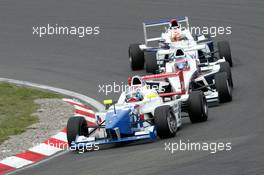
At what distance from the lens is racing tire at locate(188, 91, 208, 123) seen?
18.1 meters

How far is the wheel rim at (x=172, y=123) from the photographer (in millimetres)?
17203

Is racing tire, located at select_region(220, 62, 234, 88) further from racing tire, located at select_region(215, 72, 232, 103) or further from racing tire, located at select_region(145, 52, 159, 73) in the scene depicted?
racing tire, located at select_region(145, 52, 159, 73)

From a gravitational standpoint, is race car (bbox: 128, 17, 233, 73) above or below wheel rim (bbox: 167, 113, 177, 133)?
above

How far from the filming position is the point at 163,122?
17031 millimetres

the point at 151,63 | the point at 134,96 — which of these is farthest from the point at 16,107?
the point at 151,63

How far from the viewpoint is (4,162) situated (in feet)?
54.7

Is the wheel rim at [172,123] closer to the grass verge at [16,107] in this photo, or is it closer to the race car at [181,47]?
the grass verge at [16,107]

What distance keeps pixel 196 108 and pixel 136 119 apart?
1207 millimetres

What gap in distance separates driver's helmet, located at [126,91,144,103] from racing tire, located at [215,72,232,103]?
2278mm

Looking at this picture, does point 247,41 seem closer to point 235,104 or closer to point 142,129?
point 235,104

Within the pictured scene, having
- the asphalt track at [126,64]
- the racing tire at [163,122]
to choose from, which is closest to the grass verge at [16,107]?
the asphalt track at [126,64]

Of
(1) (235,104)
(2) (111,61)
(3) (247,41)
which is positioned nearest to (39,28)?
(2) (111,61)

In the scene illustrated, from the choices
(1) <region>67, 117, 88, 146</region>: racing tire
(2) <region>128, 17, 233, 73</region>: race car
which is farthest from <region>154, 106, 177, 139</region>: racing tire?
(2) <region>128, 17, 233, 73</region>: race car

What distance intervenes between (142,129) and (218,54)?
296 inches
